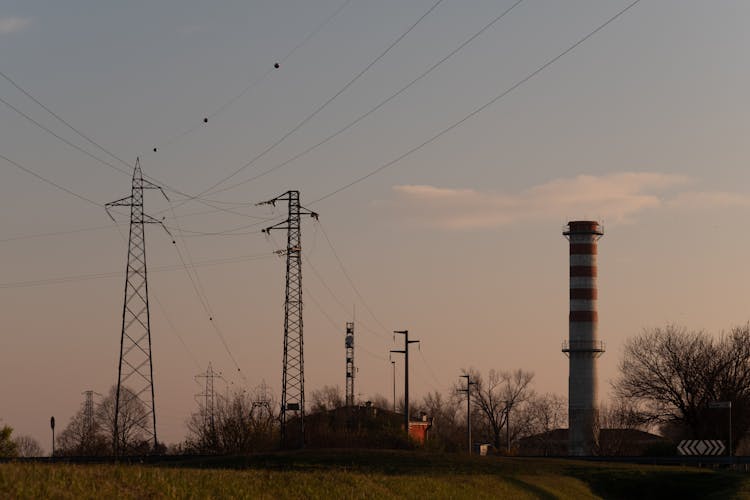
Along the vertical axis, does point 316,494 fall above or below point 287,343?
below

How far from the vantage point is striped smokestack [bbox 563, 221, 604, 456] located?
113125mm

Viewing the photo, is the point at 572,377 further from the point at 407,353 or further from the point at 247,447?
the point at 247,447

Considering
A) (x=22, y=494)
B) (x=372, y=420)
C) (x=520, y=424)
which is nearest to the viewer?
(x=22, y=494)

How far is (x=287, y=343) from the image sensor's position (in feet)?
225

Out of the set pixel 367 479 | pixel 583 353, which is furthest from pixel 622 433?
pixel 367 479

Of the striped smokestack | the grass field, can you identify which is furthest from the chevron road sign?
the striped smokestack

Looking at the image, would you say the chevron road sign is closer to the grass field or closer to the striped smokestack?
the grass field

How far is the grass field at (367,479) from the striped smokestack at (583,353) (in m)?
42.2

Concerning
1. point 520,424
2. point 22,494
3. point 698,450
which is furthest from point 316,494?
point 520,424

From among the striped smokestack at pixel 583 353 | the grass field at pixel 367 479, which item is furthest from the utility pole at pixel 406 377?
the striped smokestack at pixel 583 353

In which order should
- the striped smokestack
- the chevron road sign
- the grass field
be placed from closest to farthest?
1. the grass field
2. the chevron road sign
3. the striped smokestack

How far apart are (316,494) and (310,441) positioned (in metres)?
55.8

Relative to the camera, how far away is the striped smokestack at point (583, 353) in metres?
113

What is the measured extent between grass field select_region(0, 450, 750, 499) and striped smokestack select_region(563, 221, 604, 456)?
4221 cm
